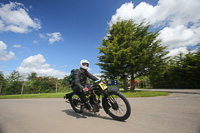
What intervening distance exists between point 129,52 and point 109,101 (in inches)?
411

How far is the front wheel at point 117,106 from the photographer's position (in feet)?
7.95

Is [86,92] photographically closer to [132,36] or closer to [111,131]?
[111,131]

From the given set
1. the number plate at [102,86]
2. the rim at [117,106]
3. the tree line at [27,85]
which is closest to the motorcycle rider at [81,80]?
the number plate at [102,86]

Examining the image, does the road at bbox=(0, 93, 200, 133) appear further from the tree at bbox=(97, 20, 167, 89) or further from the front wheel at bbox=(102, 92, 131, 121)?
the tree at bbox=(97, 20, 167, 89)

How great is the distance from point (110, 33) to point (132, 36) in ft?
12.0

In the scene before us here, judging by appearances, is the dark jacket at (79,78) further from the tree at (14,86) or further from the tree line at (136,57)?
the tree at (14,86)

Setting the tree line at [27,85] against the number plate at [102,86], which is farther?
the tree line at [27,85]

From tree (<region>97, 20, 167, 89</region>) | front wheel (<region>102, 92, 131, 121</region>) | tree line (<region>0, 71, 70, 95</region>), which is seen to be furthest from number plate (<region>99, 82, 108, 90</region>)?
tree line (<region>0, 71, 70, 95</region>)

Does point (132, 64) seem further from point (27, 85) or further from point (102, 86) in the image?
point (27, 85)

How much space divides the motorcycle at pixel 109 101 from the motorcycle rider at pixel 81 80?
0.62ft

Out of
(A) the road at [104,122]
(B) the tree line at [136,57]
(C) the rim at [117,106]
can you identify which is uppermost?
(B) the tree line at [136,57]

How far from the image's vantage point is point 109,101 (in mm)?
2844

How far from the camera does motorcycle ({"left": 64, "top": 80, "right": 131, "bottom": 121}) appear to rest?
247 centimetres

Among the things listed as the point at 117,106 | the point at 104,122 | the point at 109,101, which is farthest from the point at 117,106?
the point at 104,122
